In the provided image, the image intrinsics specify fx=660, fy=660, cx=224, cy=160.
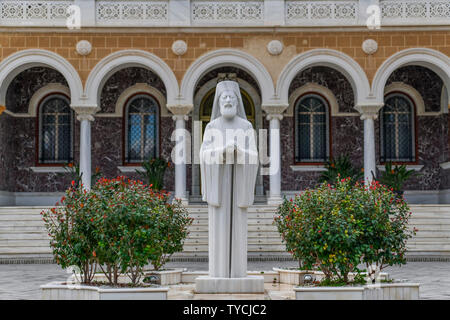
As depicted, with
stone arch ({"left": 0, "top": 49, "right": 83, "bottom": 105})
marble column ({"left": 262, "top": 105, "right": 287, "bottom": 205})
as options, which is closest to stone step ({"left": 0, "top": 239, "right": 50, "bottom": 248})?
stone arch ({"left": 0, "top": 49, "right": 83, "bottom": 105})

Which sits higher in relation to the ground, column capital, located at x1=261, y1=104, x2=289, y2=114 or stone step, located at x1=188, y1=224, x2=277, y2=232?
column capital, located at x1=261, y1=104, x2=289, y2=114

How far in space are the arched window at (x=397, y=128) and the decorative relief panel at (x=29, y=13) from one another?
1046cm

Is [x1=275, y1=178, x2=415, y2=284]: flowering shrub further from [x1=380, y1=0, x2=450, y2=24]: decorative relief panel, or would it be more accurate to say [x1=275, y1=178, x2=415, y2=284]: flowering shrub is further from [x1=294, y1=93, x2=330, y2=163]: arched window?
[x1=294, y1=93, x2=330, y2=163]: arched window

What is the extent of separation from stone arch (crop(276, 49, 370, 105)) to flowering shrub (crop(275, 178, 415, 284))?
1050cm

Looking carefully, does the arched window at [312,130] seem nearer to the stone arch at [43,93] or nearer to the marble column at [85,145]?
the marble column at [85,145]

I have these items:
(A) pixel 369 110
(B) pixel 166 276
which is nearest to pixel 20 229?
(B) pixel 166 276

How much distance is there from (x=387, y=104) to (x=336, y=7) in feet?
13.8

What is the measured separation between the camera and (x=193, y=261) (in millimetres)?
15766

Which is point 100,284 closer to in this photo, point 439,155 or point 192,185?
point 192,185

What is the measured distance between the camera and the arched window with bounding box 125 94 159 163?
21.3 m

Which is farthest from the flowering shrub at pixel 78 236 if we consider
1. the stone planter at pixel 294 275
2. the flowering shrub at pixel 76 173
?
the flowering shrub at pixel 76 173

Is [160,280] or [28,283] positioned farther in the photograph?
[28,283]

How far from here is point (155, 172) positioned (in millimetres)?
19859
